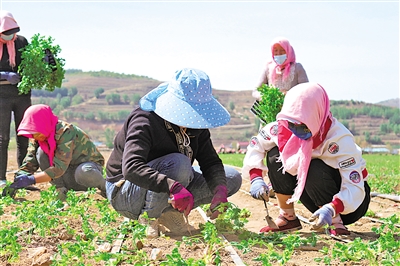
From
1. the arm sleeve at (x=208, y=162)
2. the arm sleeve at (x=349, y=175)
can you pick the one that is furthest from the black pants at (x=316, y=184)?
the arm sleeve at (x=208, y=162)

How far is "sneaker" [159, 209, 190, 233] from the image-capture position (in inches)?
175

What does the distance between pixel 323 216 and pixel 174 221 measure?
1076 millimetres

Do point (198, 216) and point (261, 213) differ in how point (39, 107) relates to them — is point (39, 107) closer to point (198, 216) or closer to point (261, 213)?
point (198, 216)

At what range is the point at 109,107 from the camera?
274 feet

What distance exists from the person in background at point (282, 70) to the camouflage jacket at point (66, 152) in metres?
2.36

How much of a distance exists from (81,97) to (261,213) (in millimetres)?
82401

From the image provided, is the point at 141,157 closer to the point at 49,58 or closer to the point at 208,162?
the point at 208,162

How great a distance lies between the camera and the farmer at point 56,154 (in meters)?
5.85

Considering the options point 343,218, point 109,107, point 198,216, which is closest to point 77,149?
point 198,216

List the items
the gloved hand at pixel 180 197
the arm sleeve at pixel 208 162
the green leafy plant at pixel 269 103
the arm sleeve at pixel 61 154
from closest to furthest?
the gloved hand at pixel 180 197 → the arm sleeve at pixel 208 162 → the arm sleeve at pixel 61 154 → the green leafy plant at pixel 269 103

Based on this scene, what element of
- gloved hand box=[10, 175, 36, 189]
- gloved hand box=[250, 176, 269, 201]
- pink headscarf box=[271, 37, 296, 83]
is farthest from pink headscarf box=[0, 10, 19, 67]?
gloved hand box=[250, 176, 269, 201]

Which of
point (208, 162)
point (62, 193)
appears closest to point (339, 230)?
point (208, 162)

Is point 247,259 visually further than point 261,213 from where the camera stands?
No

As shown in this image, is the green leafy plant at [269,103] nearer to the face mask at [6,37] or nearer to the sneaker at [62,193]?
the sneaker at [62,193]
